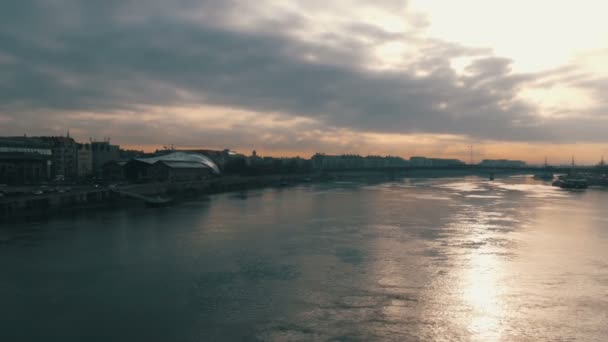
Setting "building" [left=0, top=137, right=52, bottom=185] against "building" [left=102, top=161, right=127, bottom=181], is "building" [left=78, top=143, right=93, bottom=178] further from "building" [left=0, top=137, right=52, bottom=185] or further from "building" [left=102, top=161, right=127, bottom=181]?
"building" [left=0, top=137, right=52, bottom=185]

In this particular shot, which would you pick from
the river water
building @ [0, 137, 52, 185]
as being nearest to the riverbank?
the river water

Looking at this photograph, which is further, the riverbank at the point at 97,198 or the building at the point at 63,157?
the building at the point at 63,157

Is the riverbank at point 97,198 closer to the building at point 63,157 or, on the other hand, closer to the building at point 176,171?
the building at point 176,171

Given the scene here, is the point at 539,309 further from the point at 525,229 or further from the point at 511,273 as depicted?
the point at 525,229

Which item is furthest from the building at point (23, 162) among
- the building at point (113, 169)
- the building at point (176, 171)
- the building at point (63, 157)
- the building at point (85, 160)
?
the building at point (176, 171)

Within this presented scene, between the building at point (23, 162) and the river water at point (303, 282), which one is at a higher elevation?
the building at point (23, 162)

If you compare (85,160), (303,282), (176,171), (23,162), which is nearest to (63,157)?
(85,160)
